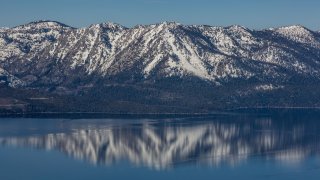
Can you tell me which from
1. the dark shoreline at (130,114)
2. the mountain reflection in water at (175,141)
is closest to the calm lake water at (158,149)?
the mountain reflection in water at (175,141)

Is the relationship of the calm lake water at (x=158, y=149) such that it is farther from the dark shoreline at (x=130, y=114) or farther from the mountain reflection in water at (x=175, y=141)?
the dark shoreline at (x=130, y=114)

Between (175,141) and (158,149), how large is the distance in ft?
31.3

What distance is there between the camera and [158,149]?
11356 cm

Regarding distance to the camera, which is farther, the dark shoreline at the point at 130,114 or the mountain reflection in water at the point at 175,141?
the dark shoreline at the point at 130,114

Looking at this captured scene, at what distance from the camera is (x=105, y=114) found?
176 meters

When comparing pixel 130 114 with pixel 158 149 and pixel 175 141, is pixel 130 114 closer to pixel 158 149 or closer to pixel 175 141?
pixel 175 141

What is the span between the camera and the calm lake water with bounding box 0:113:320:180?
92.9 m

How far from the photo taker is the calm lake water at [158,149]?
92.9 metres

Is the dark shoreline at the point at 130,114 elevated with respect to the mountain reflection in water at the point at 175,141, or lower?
elevated

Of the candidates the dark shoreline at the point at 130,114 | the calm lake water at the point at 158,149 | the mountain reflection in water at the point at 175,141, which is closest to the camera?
the calm lake water at the point at 158,149

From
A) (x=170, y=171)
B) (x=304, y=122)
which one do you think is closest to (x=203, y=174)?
(x=170, y=171)

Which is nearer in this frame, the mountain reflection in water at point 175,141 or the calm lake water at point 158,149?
the calm lake water at point 158,149

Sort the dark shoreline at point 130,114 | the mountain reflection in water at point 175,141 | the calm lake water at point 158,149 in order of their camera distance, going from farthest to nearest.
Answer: the dark shoreline at point 130,114, the mountain reflection in water at point 175,141, the calm lake water at point 158,149

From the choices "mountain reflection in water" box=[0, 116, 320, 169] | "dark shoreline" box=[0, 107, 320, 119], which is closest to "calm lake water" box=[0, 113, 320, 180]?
"mountain reflection in water" box=[0, 116, 320, 169]
